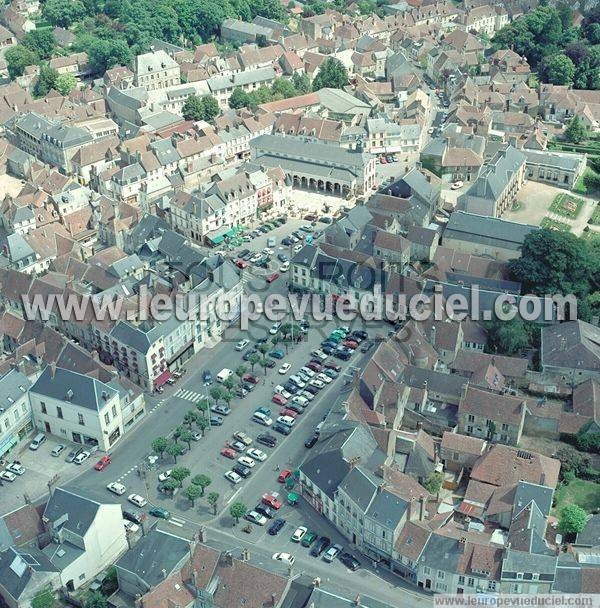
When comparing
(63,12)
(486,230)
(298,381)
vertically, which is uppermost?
(63,12)

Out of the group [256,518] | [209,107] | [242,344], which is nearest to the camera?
[256,518]

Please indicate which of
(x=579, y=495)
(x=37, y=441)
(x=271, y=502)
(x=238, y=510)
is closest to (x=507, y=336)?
(x=579, y=495)

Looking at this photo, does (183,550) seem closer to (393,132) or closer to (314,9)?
(393,132)

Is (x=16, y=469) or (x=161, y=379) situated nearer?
(x=16, y=469)

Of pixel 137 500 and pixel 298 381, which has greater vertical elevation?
pixel 298 381

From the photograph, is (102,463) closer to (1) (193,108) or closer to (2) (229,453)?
(2) (229,453)

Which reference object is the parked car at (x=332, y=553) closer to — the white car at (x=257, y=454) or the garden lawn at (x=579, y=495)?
the white car at (x=257, y=454)

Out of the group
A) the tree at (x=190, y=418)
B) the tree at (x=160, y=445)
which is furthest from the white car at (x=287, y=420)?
the tree at (x=160, y=445)
